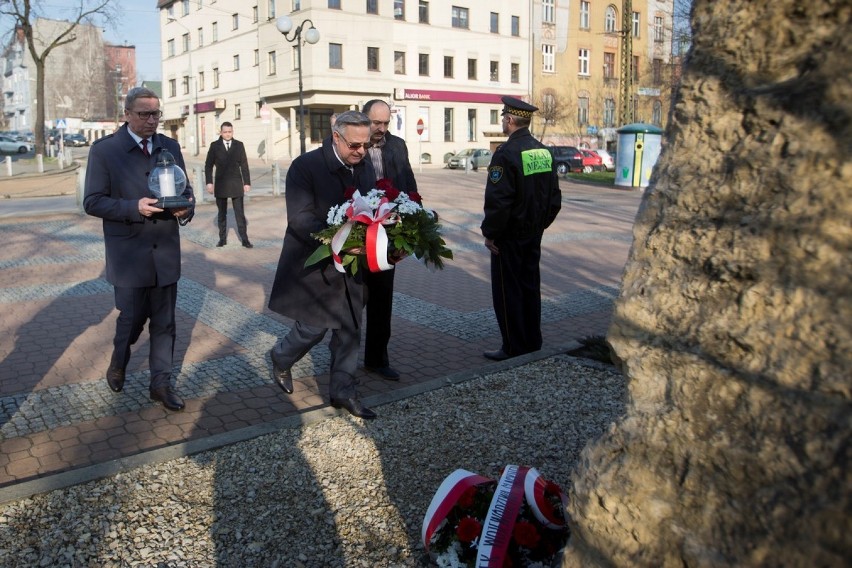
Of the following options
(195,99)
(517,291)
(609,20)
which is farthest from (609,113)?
(517,291)

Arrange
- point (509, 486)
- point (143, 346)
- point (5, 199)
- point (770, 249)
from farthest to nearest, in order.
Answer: point (5, 199)
point (143, 346)
point (509, 486)
point (770, 249)

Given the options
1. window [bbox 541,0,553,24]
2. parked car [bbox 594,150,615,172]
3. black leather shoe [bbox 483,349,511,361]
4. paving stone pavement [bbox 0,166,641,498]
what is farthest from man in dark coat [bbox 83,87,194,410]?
window [bbox 541,0,553,24]

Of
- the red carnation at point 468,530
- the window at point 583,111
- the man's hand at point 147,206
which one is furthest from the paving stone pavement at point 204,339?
the window at point 583,111

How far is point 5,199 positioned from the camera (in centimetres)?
2247

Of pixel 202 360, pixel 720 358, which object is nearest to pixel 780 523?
pixel 720 358

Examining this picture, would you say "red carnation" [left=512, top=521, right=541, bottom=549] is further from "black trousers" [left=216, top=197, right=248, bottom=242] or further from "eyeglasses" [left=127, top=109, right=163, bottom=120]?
"black trousers" [left=216, top=197, right=248, bottom=242]

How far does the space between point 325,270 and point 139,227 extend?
1238 mm

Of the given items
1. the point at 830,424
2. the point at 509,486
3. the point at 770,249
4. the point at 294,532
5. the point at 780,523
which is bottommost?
the point at 294,532

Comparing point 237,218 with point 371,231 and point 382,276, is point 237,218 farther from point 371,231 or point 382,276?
point 371,231

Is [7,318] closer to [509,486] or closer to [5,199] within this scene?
[509,486]

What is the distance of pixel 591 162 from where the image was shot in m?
41.1

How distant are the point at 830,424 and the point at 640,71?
64.3m

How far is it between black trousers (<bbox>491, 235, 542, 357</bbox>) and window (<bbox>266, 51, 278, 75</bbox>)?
48.0 metres

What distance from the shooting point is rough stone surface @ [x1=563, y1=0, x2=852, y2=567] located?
1.76 metres
